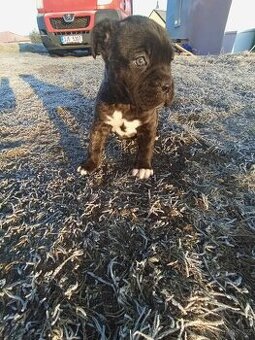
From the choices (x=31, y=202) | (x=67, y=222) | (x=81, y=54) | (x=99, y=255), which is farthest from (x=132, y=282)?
(x=81, y=54)

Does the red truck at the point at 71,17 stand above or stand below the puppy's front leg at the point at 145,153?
below

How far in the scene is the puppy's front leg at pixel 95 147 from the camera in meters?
2.72

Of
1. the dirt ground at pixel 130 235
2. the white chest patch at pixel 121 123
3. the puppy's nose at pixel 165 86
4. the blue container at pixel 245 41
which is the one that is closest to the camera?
the dirt ground at pixel 130 235

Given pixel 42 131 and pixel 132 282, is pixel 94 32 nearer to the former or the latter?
pixel 42 131

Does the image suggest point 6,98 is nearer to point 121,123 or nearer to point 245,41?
point 121,123

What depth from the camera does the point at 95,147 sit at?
2.77m

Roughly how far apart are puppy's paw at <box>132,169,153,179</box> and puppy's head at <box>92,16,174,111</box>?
23.4 inches

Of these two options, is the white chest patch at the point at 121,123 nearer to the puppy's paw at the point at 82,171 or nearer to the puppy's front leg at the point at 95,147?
the puppy's front leg at the point at 95,147

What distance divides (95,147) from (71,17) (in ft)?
30.2

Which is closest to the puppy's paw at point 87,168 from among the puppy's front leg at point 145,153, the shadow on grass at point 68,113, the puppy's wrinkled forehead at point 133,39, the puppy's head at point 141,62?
the shadow on grass at point 68,113

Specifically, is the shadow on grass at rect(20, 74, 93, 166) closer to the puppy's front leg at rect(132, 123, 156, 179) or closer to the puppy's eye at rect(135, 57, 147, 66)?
the puppy's front leg at rect(132, 123, 156, 179)

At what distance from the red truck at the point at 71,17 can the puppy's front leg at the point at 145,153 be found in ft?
27.8

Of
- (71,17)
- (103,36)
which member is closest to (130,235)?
(103,36)

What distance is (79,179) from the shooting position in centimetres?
Answer: 267
